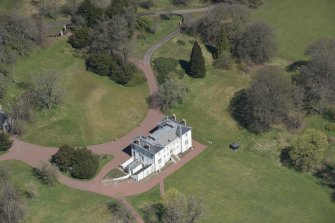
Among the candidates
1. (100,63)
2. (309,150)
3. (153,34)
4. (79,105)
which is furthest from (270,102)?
(153,34)

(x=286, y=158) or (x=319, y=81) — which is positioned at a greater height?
(x=319, y=81)

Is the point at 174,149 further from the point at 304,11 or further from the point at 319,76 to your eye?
the point at 304,11

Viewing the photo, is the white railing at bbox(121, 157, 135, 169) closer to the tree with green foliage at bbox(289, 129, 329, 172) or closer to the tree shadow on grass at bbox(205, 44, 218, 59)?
the tree with green foliage at bbox(289, 129, 329, 172)

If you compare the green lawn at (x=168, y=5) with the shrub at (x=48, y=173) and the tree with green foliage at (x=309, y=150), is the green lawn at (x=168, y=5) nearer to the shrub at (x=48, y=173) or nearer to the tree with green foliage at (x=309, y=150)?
the tree with green foliage at (x=309, y=150)

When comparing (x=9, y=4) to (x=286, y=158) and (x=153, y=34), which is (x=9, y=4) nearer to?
(x=153, y=34)

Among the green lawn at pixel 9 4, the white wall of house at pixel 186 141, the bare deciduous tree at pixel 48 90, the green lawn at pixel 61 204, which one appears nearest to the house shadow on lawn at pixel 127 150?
the white wall of house at pixel 186 141

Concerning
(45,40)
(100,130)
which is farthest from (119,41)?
(100,130)
